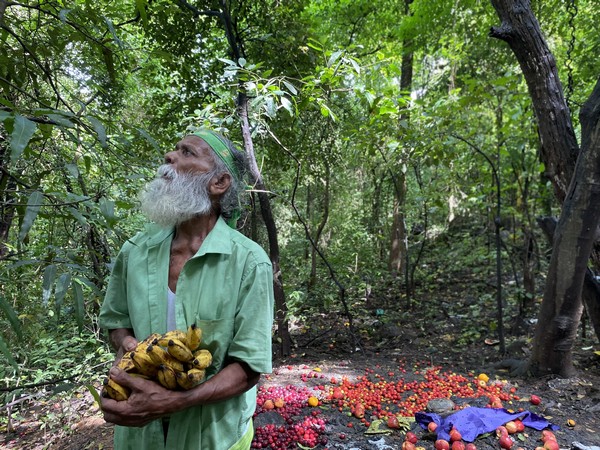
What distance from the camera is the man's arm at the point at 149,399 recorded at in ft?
3.82

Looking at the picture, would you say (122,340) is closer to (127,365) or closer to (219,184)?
(127,365)

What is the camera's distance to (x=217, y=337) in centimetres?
134

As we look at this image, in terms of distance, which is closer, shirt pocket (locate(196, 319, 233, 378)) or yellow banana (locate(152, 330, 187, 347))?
yellow banana (locate(152, 330, 187, 347))

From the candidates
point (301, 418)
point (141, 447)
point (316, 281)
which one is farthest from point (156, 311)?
point (316, 281)

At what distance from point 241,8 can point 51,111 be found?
12.6 ft

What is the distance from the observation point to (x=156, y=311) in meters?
1.44

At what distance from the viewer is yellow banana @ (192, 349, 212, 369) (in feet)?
3.92

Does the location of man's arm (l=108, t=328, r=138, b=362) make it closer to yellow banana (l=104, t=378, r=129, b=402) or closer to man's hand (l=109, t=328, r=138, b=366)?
man's hand (l=109, t=328, r=138, b=366)

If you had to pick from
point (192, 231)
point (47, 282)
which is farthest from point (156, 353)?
point (192, 231)

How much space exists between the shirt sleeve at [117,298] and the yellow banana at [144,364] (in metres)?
0.41

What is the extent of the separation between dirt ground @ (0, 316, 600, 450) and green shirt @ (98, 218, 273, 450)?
1.65m

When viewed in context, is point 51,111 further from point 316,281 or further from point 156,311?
point 316,281

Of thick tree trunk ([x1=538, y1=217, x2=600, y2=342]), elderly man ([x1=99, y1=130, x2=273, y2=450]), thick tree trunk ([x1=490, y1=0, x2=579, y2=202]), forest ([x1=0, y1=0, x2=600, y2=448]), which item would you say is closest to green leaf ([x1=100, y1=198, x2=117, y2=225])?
forest ([x1=0, y1=0, x2=600, y2=448])

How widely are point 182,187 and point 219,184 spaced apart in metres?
0.16
